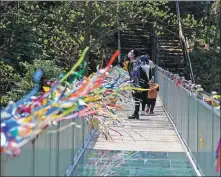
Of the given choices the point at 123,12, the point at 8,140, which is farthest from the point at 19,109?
the point at 123,12

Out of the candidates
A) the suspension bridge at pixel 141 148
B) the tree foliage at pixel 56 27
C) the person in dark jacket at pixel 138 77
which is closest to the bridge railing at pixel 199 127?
the suspension bridge at pixel 141 148

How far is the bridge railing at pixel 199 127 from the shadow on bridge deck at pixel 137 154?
263 millimetres

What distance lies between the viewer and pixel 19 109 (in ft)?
19.9

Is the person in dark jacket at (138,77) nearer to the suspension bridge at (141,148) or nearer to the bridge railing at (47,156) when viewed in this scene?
the suspension bridge at (141,148)

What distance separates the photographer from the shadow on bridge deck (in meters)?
8.95

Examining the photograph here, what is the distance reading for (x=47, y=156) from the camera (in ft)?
22.1

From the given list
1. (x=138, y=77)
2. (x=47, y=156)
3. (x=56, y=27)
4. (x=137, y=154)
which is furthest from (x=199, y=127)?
(x=56, y=27)

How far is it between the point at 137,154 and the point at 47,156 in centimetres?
415

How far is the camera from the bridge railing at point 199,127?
733 cm

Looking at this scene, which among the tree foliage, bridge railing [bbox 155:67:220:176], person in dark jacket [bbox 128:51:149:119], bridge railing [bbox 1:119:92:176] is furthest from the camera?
the tree foliage

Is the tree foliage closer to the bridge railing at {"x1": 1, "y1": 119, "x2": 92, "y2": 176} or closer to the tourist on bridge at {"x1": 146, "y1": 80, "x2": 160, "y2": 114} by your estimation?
the tourist on bridge at {"x1": 146, "y1": 80, "x2": 160, "y2": 114}

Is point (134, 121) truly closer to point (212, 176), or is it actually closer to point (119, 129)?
point (119, 129)

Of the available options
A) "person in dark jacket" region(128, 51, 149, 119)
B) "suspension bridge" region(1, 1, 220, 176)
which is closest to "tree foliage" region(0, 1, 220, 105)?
"person in dark jacket" region(128, 51, 149, 119)

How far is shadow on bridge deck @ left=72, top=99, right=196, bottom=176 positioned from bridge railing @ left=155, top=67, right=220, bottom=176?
26 centimetres
